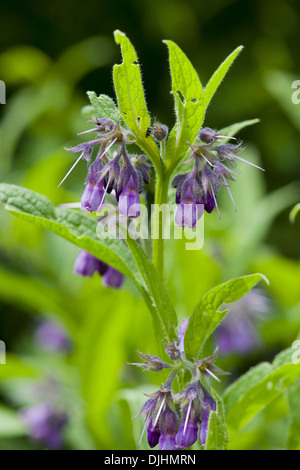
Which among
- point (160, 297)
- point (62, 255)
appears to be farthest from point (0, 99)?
point (160, 297)

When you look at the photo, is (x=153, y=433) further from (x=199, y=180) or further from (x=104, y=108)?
(x=104, y=108)

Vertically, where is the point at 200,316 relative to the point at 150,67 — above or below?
below

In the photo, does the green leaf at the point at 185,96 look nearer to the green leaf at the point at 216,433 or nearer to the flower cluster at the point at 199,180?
the flower cluster at the point at 199,180

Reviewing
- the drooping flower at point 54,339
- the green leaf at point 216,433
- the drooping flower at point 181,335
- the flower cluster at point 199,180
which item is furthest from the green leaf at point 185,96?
the drooping flower at point 54,339

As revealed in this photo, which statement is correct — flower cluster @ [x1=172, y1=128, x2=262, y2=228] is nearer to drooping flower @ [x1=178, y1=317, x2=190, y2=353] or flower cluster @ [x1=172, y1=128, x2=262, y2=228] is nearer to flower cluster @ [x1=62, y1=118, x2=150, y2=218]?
flower cluster @ [x1=62, y1=118, x2=150, y2=218]

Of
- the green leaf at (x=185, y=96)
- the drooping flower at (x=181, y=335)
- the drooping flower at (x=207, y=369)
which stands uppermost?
the green leaf at (x=185, y=96)

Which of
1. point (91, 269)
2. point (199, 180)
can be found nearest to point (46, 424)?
point (91, 269)
